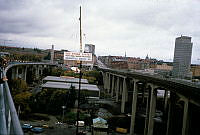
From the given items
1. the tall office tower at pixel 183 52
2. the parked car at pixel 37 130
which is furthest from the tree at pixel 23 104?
the tall office tower at pixel 183 52

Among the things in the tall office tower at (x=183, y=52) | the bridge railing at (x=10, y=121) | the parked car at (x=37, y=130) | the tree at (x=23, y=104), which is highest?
the tall office tower at (x=183, y=52)

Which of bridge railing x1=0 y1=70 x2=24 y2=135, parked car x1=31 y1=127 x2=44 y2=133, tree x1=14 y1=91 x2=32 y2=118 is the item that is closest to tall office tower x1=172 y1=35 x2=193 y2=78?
tree x1=14 y1=91 x2=32 y2=118

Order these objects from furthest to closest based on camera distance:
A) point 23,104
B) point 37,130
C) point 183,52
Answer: point 183,52 < point 23,104 < point 37,130

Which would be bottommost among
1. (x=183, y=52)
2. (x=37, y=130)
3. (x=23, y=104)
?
(x=37, y=130)

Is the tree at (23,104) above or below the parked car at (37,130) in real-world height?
above

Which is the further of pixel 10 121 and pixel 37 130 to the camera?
pixel 37 130

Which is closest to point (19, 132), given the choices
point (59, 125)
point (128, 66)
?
point (59, 125)

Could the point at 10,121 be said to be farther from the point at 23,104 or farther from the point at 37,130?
the point at 23,104

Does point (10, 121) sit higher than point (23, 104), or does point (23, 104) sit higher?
point (10, 121)

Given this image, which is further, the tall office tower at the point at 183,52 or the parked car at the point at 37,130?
the tall office tower at the point at 183,52

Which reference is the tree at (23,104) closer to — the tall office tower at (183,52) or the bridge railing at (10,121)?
the bridge railing at (10,121)

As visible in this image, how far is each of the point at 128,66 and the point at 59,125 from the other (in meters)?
98.7

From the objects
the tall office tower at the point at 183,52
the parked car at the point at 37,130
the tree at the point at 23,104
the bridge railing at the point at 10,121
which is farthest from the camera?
the tall office tower at the point at 183,52

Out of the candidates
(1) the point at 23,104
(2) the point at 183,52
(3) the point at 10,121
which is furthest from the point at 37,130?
(2) the point at 183,52
